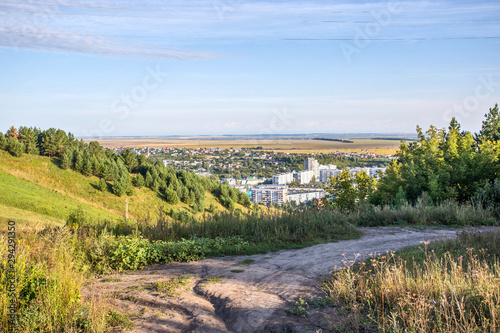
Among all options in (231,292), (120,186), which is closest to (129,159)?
(120,186)

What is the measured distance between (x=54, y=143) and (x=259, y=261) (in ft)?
166

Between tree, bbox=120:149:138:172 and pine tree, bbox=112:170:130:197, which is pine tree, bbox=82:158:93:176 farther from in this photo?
tree, bbox=120:149:138:172

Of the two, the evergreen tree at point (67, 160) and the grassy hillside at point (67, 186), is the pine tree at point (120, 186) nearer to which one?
the grassy hillside at point (67, 186)

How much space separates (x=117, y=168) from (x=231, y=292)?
47511mm

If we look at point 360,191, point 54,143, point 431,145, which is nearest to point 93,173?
point 54,143

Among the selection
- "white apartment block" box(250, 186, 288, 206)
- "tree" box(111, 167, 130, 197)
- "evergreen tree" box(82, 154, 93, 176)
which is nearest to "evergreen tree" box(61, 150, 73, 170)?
"evergreen tree" box(82, 154, 93, 176)

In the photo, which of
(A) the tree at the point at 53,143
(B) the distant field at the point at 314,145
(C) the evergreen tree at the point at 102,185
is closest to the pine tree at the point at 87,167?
(C) the evergreen tree at the point at 102,185

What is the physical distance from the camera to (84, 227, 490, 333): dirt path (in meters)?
4.42

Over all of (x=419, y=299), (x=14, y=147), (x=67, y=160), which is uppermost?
(x=14, y=147)

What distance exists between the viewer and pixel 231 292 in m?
5.46

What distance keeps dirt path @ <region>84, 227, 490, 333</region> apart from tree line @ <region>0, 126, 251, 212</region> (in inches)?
1645

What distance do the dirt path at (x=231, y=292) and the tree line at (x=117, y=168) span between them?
137 ft

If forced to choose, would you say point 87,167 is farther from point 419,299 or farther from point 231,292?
point 419,299

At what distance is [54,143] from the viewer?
1970 inches
